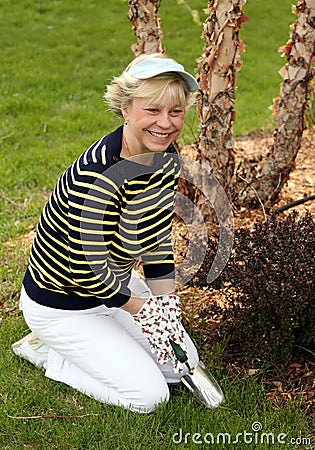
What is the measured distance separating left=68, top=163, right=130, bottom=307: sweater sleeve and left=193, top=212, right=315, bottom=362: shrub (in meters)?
0.48

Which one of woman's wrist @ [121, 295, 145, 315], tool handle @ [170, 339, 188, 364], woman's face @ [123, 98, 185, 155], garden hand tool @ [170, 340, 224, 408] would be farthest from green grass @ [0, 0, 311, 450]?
woman's face @ [123, 98, 185, 155]

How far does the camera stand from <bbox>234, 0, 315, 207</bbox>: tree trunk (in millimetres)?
3438

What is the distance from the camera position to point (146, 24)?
3508 millimetres

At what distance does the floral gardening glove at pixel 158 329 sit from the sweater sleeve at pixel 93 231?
121 millimetres

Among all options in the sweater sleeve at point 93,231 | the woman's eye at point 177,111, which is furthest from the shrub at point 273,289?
the woman's eye at point 177,111

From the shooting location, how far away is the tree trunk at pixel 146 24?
11.4 ft

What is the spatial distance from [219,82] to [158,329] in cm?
150

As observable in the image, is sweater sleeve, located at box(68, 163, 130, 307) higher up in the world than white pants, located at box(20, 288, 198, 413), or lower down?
higher up

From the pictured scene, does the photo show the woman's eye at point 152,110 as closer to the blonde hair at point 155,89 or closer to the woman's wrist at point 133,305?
the blonde hair at point 155,89

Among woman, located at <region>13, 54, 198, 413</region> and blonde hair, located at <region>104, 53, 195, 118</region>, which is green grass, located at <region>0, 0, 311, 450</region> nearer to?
woman, located at <region>13, 54, 198, 413</region>

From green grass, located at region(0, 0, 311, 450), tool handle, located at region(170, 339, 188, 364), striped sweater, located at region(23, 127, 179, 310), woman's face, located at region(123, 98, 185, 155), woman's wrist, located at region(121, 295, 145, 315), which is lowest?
green grass, located at region(0, 0, 311, 450)

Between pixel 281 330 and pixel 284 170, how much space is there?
1420mm

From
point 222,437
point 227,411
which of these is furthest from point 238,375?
point 222,437

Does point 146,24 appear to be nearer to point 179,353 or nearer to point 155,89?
point 155,89
